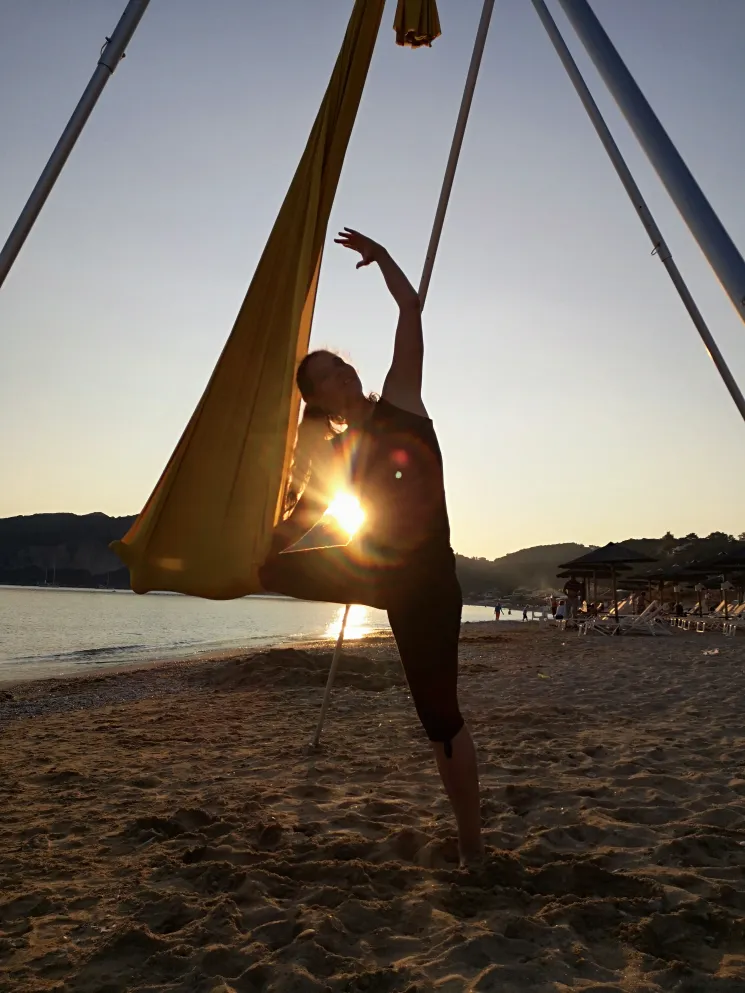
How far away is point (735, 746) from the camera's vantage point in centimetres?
421

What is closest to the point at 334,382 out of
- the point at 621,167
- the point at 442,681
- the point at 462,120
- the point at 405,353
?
the point at 405,353

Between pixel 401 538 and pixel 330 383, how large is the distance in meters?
0.62

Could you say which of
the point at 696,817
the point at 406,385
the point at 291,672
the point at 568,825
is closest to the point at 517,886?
the point at 568,825

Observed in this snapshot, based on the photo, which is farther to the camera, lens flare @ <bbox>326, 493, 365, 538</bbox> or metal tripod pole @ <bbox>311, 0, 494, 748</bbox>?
metal tripod pole @ <bbox>311, 0, 494, 748</bbox>

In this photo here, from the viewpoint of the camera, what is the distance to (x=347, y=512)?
2.30 metres

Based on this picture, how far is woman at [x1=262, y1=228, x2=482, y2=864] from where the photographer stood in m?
2.16

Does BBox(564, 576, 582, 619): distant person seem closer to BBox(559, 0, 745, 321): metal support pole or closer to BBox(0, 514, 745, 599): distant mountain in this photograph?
BBox(559, 0, 745, 321): metal support pole

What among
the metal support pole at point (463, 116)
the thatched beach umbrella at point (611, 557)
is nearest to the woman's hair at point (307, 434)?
the metal support pole at point (463, 116)

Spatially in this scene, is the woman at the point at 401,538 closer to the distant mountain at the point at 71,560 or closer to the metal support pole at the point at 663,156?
the metal support pole at the point at 663,156

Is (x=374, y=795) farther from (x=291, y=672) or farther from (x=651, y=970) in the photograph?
(x=291, y=672)

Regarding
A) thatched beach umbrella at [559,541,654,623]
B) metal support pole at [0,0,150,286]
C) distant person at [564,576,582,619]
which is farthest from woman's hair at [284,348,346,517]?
distant person at [564,576,582,619]

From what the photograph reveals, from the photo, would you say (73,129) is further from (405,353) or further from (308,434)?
(405,353)

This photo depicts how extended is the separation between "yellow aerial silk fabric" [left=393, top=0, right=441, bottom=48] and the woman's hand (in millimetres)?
2247

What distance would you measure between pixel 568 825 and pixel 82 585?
5112 inches
